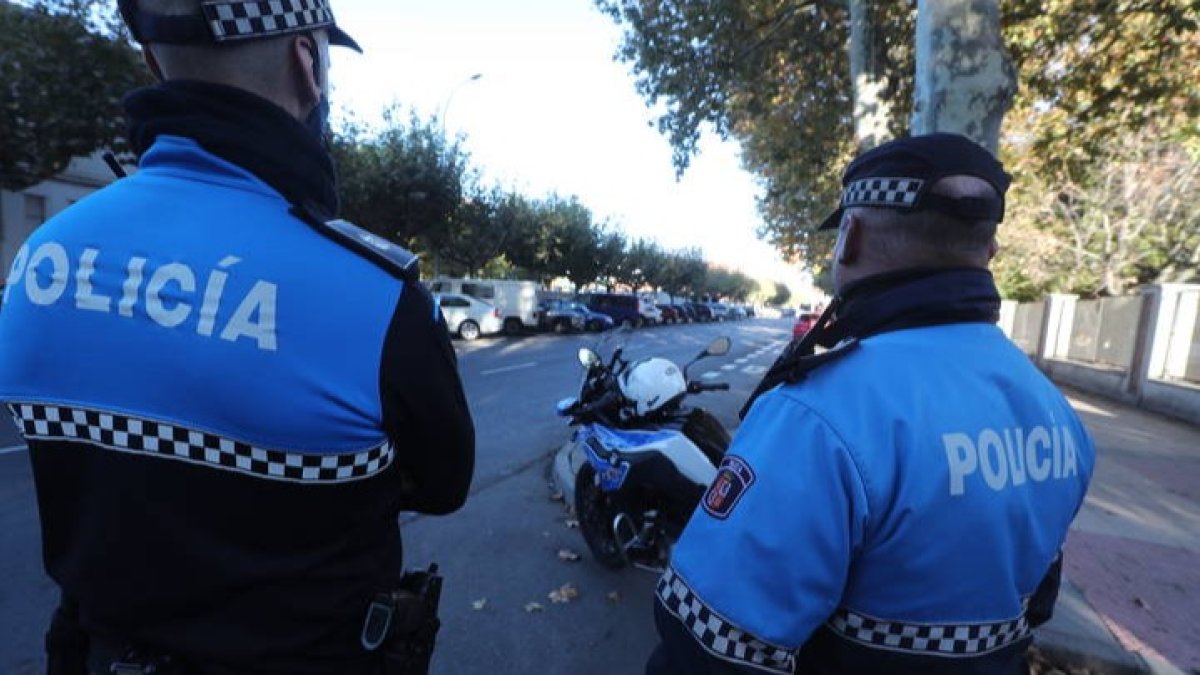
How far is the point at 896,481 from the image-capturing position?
1.00 metres

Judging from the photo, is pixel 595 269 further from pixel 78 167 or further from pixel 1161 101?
pixel 1161 101

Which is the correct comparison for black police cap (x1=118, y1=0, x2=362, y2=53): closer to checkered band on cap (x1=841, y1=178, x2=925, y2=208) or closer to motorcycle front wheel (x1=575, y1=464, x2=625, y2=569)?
checkered band on cap (x1=841, y1=178, x2=925, y2=208)

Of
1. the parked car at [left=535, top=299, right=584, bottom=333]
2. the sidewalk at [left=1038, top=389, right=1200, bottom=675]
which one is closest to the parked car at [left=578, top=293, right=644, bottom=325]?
the parked car at [left=535, top=299, right=584, bottom=333]

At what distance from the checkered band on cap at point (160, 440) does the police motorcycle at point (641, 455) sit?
2142mm

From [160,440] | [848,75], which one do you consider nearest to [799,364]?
[160,440]

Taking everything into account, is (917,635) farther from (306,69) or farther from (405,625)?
(306,69)

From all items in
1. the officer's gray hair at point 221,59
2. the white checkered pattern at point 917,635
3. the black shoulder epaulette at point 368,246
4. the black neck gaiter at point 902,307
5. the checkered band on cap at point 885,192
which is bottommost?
the white checkered pattern at point 917,635

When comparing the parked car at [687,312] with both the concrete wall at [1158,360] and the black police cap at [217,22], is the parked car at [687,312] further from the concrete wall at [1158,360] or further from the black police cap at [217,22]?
the black police cap at [217,22]

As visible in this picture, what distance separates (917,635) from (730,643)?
1.08 feet

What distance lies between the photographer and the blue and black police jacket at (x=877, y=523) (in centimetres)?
99

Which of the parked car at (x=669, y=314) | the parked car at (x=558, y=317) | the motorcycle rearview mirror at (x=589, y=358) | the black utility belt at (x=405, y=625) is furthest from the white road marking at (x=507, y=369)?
the parked car at (x=669, y=314)

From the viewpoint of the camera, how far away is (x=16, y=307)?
1.02 m

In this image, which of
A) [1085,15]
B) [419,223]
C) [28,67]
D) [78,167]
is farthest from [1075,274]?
[78,167]

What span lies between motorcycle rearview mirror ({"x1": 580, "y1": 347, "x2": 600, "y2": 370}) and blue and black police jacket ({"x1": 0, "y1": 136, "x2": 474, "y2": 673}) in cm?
270
